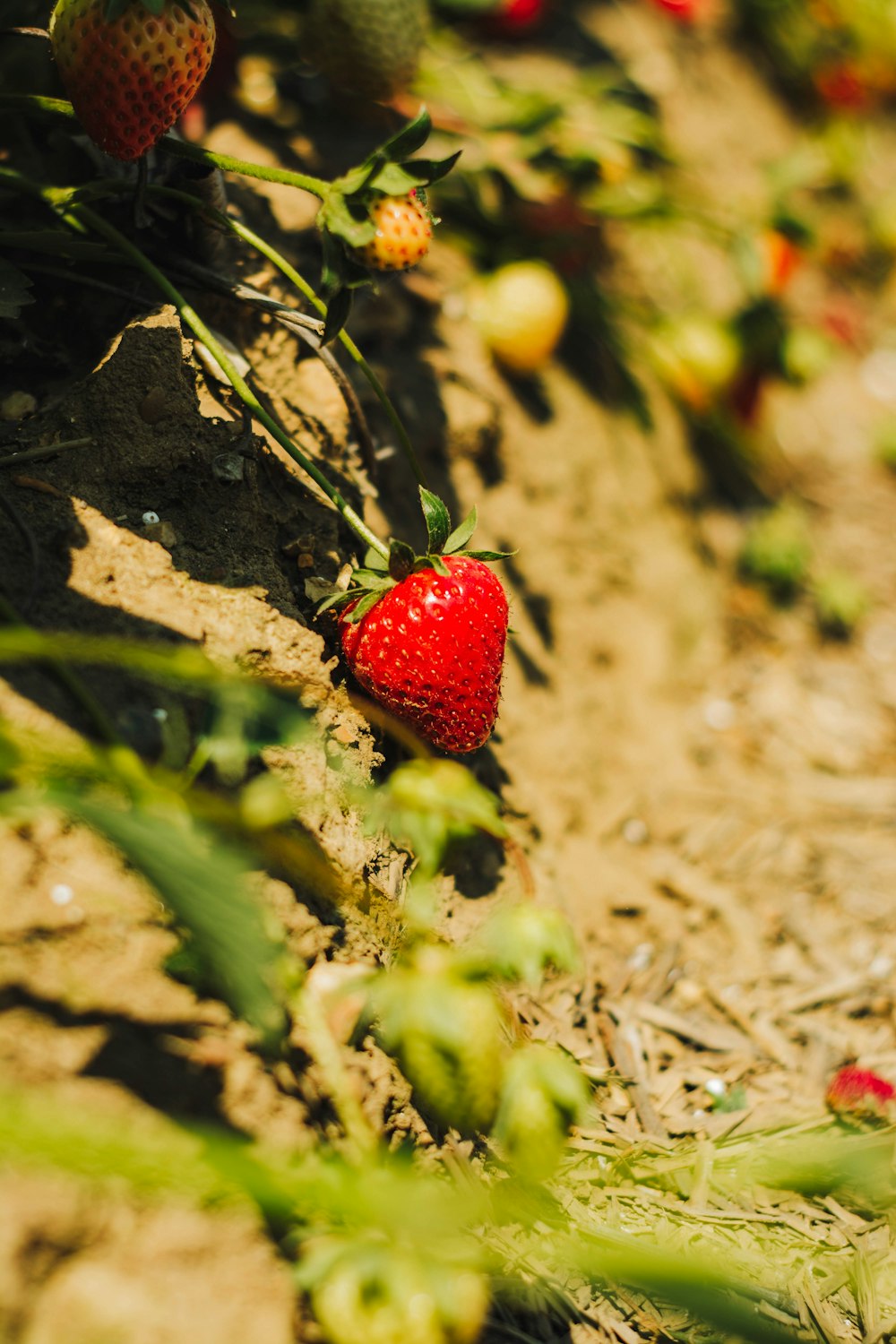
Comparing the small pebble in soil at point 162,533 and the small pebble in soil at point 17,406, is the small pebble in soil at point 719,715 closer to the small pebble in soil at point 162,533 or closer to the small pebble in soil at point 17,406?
the small pebble in soil at point 162,533

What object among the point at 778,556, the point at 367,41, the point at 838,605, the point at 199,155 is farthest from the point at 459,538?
the point at 838,605

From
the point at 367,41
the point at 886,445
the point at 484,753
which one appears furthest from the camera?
the point at 886,445

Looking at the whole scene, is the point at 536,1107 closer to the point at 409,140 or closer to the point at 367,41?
the point at 409,140

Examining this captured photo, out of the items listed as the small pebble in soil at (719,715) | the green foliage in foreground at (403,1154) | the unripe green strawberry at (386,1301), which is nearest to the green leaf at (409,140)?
the green foliage in foreground at (403,1154)

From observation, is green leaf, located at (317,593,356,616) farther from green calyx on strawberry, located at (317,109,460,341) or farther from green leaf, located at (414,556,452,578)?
green calyx on strawberry, located at (317,109,460,341)

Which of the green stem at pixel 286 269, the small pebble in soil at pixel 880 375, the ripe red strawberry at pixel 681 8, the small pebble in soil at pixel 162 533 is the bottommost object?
the small pebble in soil at pixel 880 375

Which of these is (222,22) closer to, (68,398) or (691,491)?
(68,398)

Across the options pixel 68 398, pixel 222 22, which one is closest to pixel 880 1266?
pixel 68 398
